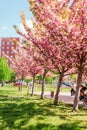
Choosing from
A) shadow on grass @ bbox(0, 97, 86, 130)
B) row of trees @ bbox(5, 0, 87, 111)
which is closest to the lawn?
shadow on grass @ bbox(0, 97, 86, 130)

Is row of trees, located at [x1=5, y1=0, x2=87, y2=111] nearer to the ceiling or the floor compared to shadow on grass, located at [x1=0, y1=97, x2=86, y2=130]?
nearer to the ceiling

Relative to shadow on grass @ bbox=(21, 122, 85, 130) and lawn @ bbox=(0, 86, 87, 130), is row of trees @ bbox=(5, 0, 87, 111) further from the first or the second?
shadow on grass @ bbox=(21, 122, 85, 130)

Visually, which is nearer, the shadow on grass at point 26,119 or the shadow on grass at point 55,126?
the shadow on grass at point 55,126

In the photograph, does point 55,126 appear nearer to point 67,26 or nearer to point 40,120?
point 40,120

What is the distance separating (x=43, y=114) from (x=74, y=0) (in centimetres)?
772

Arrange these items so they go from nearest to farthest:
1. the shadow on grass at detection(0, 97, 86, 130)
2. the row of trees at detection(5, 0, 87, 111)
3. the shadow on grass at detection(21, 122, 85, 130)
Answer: the shadow on grass at detection(21, 122, 85, 130)
the shadow on grass at detection(0, 97, 86, 130)
the row of trees at detection(5, 0, 87, 111)

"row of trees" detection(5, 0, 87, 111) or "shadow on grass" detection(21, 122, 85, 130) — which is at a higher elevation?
"row of trees" detection(5, 0, 87, 111)

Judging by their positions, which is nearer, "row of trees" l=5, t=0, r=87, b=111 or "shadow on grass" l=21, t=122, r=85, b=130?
"shadow on grass" l=21, t=122, r=85, b=130

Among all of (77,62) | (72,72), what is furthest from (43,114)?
(72,72)

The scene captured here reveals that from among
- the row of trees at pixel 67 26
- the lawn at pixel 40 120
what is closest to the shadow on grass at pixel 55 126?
the lawn at pixel 40 120

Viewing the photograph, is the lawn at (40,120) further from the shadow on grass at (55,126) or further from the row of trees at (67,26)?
the row of trees at (67,26)

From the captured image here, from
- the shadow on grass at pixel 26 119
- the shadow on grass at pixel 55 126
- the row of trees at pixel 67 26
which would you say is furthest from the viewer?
the row of trees at pixel 67 26

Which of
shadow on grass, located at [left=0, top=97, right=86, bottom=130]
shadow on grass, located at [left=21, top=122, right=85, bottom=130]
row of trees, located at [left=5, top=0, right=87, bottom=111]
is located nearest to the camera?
→ shadow on grass, located at [left=21, top=122, right=85, bottom=130]

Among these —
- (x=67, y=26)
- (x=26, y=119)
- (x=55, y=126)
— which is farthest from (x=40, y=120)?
(x=67, y=26)
